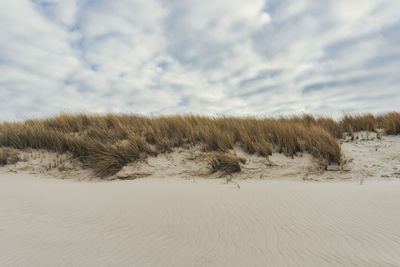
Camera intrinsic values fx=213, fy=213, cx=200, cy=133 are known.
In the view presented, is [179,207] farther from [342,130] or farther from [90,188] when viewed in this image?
[342,130]

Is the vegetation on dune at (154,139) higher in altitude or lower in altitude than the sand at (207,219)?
higher

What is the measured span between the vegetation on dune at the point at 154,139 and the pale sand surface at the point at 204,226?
159 cm

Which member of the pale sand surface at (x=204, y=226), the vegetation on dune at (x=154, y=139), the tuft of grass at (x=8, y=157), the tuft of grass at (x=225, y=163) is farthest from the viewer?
the tuft of grass at (x=8, y=157)

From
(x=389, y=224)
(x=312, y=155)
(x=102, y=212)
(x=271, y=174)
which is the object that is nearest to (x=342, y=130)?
(x=312, y=155)

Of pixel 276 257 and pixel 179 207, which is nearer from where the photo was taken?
pixel 276 257

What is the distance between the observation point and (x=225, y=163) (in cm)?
519

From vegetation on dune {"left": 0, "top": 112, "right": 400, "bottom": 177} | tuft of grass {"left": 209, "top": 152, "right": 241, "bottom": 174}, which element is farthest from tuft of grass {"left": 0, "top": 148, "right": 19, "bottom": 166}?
tuft of grass {"left": 209, "top": 152, "right": 241, "bottom": 174}

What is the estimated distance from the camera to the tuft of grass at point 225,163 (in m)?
5.08

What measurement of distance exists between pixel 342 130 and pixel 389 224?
588 centimetres

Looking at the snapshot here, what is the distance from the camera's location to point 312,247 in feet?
6.66

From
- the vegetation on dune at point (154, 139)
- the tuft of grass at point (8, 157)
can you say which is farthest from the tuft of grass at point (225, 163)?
the tuft of grass at point (8, 157)

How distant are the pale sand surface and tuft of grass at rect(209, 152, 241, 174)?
106 cm

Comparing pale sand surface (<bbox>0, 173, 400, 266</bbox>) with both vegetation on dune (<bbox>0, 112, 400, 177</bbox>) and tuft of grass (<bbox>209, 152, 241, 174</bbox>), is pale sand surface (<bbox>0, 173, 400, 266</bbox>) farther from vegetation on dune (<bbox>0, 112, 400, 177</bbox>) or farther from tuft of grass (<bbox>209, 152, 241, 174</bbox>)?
vegetation on dune (<bbox>0, 112, 400, 177</bbox>)

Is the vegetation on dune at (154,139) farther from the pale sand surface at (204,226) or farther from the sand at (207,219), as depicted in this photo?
the pale sand surface at (204,226)
